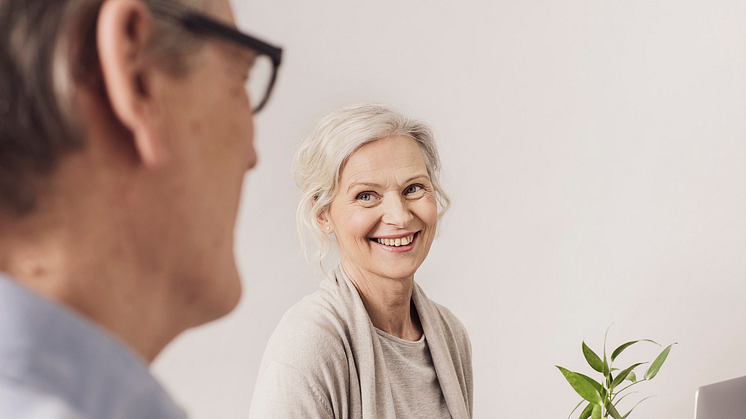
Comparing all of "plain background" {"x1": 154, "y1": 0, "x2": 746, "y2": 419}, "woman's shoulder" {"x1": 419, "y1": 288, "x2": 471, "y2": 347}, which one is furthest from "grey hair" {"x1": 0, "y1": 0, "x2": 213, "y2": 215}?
"plain background" {"x1": 154, "y1": 0, "x2": 746, "y2": 419}

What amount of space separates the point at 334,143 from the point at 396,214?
0.23 m

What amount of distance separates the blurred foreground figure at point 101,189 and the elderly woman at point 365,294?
0.87 m

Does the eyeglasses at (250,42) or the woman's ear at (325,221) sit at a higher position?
the woman's ear at (325,221)

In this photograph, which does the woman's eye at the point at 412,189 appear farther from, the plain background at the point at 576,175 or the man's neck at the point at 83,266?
the man's neck at the point at 83,266

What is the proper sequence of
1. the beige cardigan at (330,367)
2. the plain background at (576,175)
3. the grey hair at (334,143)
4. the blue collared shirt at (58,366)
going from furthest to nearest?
the plain background at (576,175) < the grey hair at (334,143) < the beige cardigan at (330,367) < the blue collared shirt at (58,366)

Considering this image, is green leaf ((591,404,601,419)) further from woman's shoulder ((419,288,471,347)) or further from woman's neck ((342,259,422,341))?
woman's neck ((342,259,422,341))

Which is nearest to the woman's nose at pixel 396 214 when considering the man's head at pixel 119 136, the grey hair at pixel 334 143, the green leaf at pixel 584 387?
the grey hair at pixel 334 143

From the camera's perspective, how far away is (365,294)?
4.76ft

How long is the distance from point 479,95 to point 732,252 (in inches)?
44.2

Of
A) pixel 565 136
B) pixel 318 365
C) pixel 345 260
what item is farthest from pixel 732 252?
pixel 318 365

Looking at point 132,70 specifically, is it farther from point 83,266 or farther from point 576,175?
point 576,175

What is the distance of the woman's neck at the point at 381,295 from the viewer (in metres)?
1.45

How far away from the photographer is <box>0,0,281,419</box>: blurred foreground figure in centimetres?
31

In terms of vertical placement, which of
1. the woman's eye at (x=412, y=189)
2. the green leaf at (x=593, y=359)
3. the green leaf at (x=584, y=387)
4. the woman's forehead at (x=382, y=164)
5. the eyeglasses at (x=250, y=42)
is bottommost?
the green leaf at (x=584, y=387)
